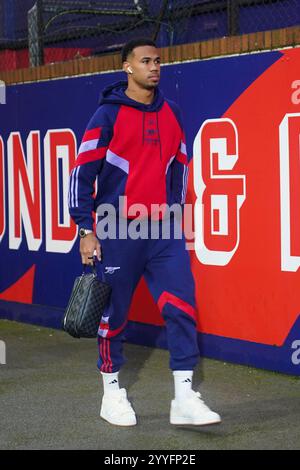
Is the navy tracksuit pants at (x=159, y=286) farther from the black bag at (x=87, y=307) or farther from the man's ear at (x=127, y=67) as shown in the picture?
the man's ear at (x=127, y=67)

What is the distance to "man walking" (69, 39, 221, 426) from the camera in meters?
5.45

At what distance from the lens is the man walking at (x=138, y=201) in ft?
17.9

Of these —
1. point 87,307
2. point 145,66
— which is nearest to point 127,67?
point 145,66

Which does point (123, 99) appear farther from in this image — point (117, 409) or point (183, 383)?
point (117, 409)

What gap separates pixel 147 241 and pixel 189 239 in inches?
67.6

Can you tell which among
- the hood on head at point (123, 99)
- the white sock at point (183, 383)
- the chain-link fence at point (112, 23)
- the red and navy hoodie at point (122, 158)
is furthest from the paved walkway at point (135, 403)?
the chain-link fence at point (112, 23)

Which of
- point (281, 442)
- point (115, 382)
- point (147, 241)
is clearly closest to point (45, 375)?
point (115, 382)

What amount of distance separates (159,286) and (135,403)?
860 mm

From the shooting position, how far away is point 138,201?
545 cm

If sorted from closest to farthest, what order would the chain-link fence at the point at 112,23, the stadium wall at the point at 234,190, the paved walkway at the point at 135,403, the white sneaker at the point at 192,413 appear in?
the paved walkway at the point at 135,403, the white sneaker at the point at 192,413, the stadium wall at the point at 234,190, the chain-link fence at the point at 112,23

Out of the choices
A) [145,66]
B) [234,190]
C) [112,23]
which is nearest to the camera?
[145,66]

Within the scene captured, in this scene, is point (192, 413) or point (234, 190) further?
point (234, 190)

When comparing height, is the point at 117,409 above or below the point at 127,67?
below

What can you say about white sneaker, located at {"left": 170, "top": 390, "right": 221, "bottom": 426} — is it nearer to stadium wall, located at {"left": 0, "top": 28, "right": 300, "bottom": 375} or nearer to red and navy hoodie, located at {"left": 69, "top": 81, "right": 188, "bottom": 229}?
red and navy hoodie, located at {"left": 69, "top": 81, "right": 188, "bottom": 229}
